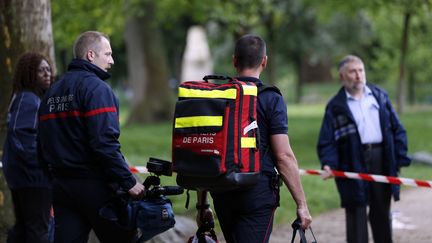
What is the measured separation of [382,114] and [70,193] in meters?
3.18

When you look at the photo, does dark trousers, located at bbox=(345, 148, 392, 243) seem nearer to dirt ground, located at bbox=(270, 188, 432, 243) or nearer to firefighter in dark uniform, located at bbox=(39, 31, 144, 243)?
dirt ground, located at bbox=(270, 188, 432, 243)

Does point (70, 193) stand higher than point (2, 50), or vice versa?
point (2, 50)

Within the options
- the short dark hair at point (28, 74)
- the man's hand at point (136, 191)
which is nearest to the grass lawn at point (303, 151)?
the short dark hair at point (28, 74)

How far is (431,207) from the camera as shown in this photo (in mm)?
11992

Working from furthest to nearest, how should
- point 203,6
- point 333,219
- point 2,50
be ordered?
point 203,6 → point 333,219 → point 2,50

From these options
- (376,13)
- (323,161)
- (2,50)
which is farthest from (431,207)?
(376,13)

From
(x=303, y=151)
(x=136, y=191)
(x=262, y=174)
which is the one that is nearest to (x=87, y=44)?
(x=136, y=191)

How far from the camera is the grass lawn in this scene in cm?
1166

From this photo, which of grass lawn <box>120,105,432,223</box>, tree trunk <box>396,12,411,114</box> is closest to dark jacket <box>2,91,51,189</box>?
grass lawn <box>120,105,432,223</box>

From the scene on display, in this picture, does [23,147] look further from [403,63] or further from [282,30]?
→ [282,30]

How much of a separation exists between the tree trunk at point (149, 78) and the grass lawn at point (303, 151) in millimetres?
1069

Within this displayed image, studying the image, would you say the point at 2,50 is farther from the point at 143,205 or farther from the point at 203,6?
the point at 203,6

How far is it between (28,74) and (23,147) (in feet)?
1.79

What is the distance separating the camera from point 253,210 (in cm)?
491
